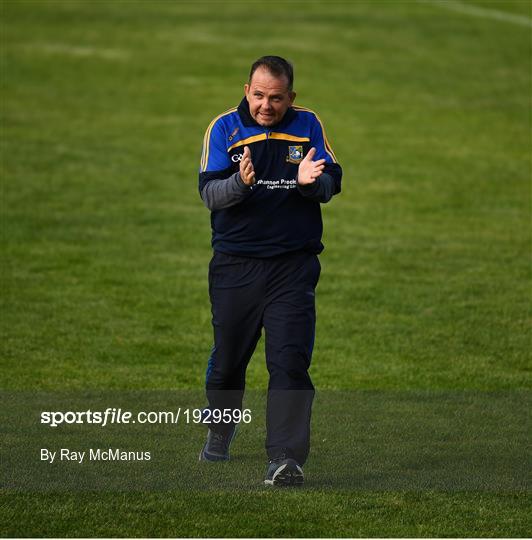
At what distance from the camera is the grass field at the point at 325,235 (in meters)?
7.00

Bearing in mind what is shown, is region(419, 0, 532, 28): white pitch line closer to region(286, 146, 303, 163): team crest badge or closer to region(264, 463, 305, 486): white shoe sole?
region(286, 146, 303, 163): team crest badge

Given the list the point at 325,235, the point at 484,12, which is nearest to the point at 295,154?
the point at 325,235

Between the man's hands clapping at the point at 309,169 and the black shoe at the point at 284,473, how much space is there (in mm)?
1399

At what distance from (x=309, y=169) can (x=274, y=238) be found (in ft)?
1.52

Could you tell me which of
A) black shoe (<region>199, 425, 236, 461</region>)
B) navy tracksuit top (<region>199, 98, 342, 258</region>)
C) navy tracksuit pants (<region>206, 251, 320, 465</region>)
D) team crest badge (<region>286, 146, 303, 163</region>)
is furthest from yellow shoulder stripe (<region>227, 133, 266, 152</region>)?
black shoe (<region>199, 425, 236, 461</region>)

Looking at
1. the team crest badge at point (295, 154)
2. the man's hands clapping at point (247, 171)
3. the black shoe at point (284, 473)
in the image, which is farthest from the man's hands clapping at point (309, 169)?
the black shoe at point (284, 473)

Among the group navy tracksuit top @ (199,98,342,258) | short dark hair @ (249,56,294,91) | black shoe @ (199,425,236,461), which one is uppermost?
short dark hair @ (249,56,294,91)

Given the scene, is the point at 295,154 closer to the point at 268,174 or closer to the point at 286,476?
the point at 268,174

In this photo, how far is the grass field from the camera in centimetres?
700

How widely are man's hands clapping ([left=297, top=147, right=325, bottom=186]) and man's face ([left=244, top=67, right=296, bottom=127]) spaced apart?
0.94 ft

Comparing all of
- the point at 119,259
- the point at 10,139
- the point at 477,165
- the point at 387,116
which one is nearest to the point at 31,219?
the point at 119,259

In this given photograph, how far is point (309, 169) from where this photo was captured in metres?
7.01

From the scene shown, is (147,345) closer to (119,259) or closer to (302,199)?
(119,259)

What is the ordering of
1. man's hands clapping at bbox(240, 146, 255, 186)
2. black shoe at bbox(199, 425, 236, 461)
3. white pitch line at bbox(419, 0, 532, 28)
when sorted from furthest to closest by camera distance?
white pitch line at bbox(419, 0, 532, 28) < black shoe at bbox(199, 425, 236, 461) < man's hands clapping at bbox(240, 146, 255, 186)
